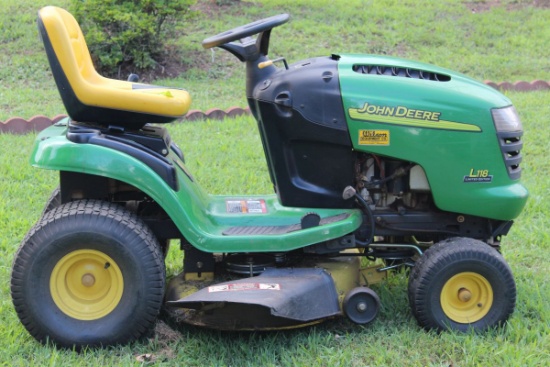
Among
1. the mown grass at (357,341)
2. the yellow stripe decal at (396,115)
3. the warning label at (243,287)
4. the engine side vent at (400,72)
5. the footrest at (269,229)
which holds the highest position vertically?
the engine side vent at (400,72)

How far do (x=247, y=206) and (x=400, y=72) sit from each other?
104 centimetres

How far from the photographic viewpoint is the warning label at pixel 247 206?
3.82 metres

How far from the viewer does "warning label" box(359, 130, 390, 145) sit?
3482 millimetres

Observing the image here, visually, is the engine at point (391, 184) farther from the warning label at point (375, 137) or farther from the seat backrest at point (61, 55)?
the seat backrest at point (61, 55)

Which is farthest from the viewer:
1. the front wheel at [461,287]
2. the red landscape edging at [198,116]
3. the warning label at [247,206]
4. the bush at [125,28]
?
the bush at [125,28]

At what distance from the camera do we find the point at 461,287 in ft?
11.6

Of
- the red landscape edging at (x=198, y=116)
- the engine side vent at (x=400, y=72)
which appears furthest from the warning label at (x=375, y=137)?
the red landscape edging at (x=198, y=116)

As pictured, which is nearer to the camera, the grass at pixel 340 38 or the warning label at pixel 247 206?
the warning label at pixel 247 206

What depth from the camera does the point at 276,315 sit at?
313 centimetres

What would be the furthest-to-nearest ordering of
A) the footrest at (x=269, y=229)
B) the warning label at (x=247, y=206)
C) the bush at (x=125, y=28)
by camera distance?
the bush at (x=125, y=28), the warning label at (x=247, y=206), the footrest at (x=269, y=229)

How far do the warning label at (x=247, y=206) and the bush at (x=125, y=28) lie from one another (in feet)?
19.2

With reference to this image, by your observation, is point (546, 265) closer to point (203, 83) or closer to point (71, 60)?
point (71, 60)

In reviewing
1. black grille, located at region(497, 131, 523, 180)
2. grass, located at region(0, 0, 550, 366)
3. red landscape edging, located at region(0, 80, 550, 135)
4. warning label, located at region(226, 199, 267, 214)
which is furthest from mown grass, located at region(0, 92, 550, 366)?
red landscape edging, located at region(0, 80, 550, 135)

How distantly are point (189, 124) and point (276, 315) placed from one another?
14.2ft
